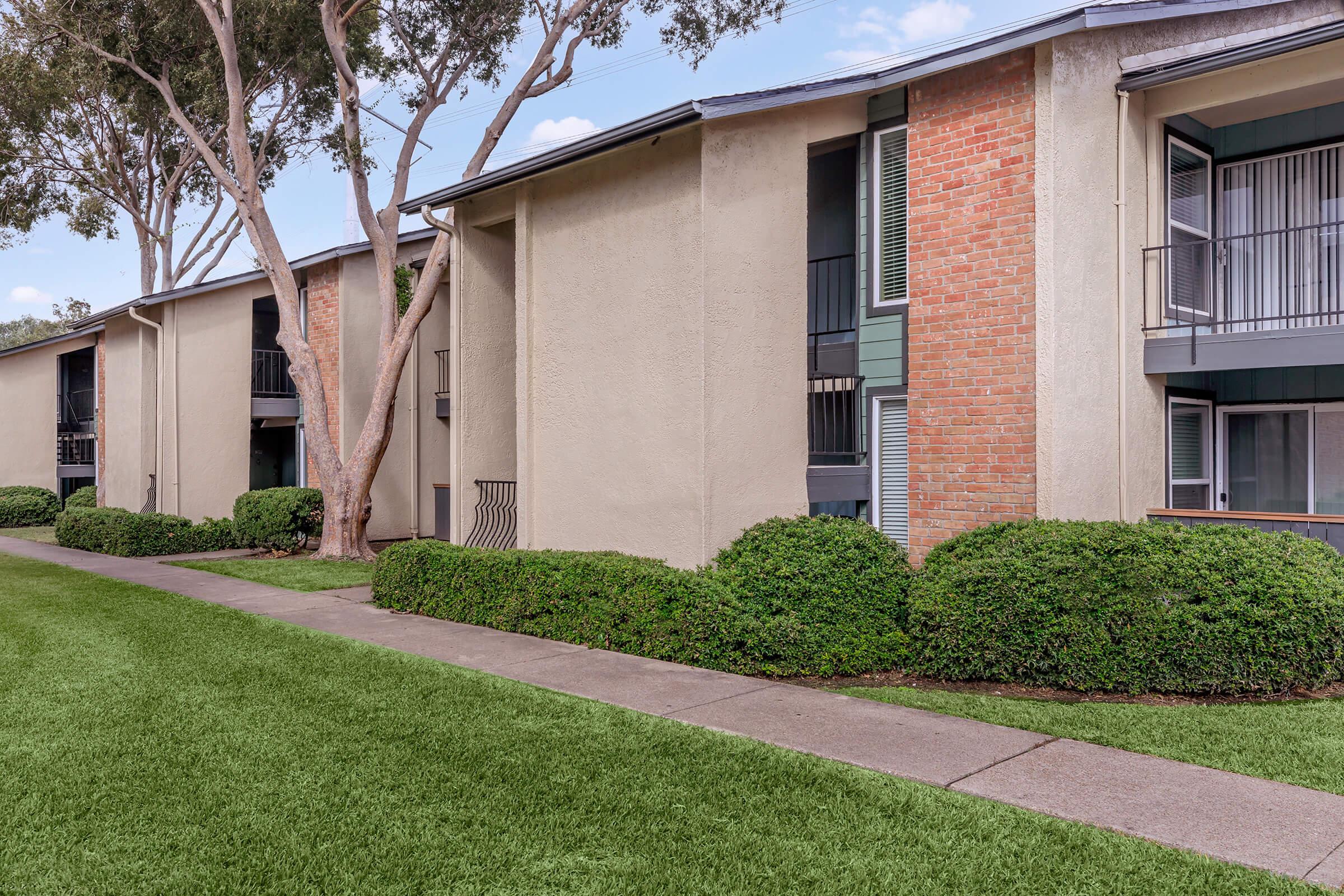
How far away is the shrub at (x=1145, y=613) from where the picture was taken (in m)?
6.43

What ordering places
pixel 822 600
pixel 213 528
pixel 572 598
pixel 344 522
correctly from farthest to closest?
A: pixel 213 528 → pixel 344 522 → pixel 572 598 → pixel 822 600

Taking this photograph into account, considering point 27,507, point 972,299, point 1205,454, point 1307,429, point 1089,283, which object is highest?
point 1089,283

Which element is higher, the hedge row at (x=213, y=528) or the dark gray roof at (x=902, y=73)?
the dark gray roof at (x=902, y=73)

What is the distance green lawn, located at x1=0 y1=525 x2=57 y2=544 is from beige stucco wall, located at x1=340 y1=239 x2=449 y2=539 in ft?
25.1

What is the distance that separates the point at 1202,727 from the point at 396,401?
1503cm

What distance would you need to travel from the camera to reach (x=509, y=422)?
1243cm

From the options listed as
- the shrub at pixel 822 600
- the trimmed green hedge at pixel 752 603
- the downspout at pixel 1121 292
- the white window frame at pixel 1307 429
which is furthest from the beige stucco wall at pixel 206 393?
the white window frame at pixel 1307 429

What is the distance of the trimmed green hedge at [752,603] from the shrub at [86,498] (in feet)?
65.2

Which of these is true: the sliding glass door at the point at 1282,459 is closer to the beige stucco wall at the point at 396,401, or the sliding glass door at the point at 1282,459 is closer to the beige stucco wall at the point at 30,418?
the beige stucco wall at the point at 396,401

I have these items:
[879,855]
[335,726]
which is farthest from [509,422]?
[879,855]

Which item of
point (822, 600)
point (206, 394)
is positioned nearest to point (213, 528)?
point (206, 394)

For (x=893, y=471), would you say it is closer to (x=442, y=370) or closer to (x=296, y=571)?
(x=296, y=571)

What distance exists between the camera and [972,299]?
346 inches

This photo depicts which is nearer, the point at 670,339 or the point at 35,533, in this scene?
the point at 670,339
